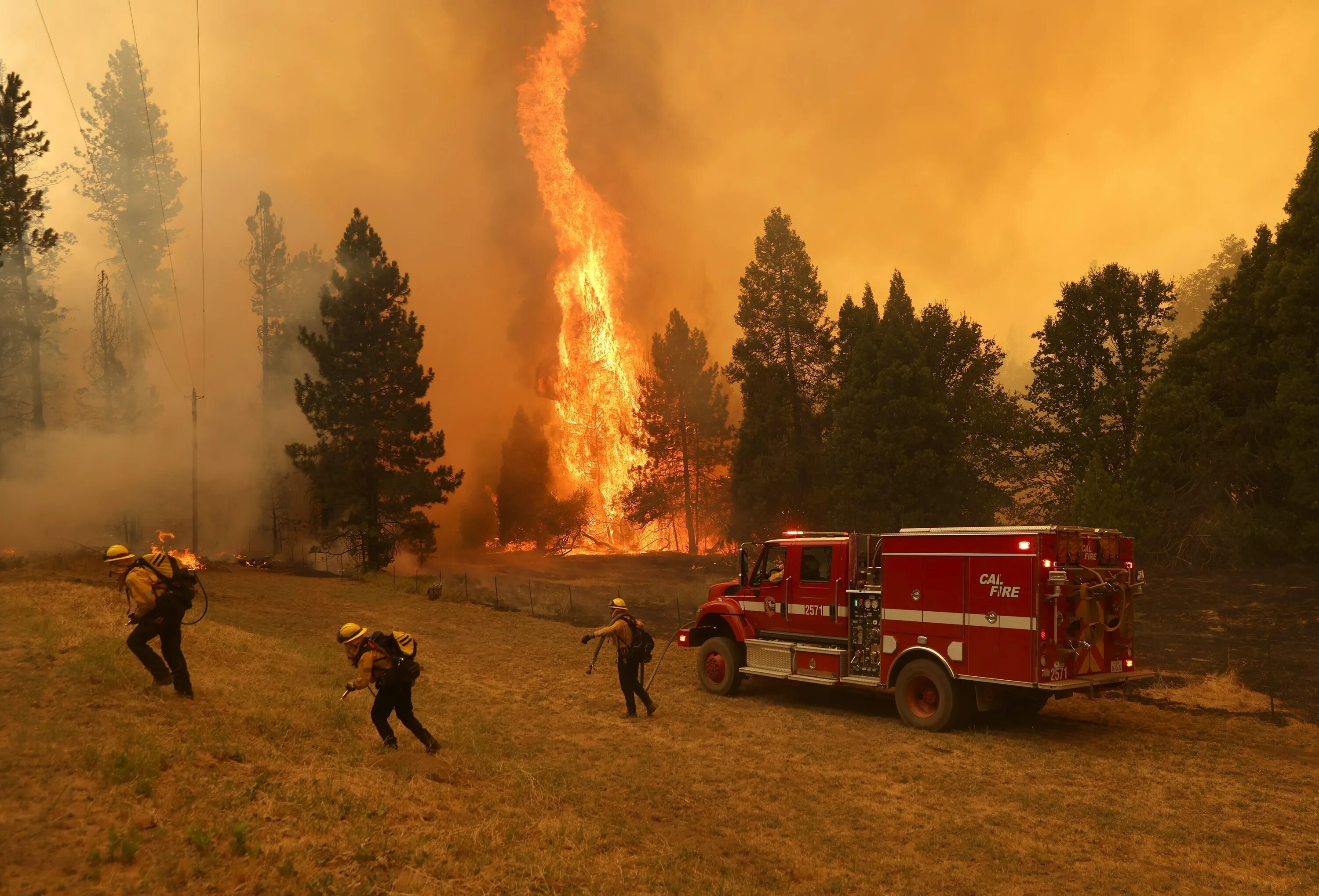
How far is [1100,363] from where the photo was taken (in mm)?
35125

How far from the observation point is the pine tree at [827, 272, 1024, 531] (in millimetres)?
38844

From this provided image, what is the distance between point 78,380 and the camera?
200 ft

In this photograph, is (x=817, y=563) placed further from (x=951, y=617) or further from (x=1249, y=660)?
(x=1249, y=660)

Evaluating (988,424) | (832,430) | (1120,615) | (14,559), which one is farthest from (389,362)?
(1120,615)

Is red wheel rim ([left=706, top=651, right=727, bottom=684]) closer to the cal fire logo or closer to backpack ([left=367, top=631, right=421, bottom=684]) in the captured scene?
the cal fire logo

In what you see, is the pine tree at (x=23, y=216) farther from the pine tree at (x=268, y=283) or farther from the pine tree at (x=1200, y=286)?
the pine tree at (x=1200, y=286)

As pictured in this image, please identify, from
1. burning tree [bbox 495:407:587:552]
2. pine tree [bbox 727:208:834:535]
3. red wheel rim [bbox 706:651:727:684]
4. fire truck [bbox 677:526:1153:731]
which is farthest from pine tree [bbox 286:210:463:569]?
fire truck [bbox 677:526:1153:731]

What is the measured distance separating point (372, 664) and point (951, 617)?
908 centimetres

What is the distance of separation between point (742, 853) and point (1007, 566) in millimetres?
7127

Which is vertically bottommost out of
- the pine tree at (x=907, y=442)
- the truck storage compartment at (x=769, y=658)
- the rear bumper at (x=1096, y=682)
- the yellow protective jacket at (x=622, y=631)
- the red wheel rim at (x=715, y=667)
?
the red wheel rim at (x=715, y=667)

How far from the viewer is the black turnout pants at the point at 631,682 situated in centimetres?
1516

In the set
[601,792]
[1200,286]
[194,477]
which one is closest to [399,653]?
[601,792]

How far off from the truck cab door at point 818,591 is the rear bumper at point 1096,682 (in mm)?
3923

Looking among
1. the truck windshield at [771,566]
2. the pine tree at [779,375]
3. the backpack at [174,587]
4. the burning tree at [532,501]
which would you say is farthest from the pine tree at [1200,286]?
the backpack at [174,587]
